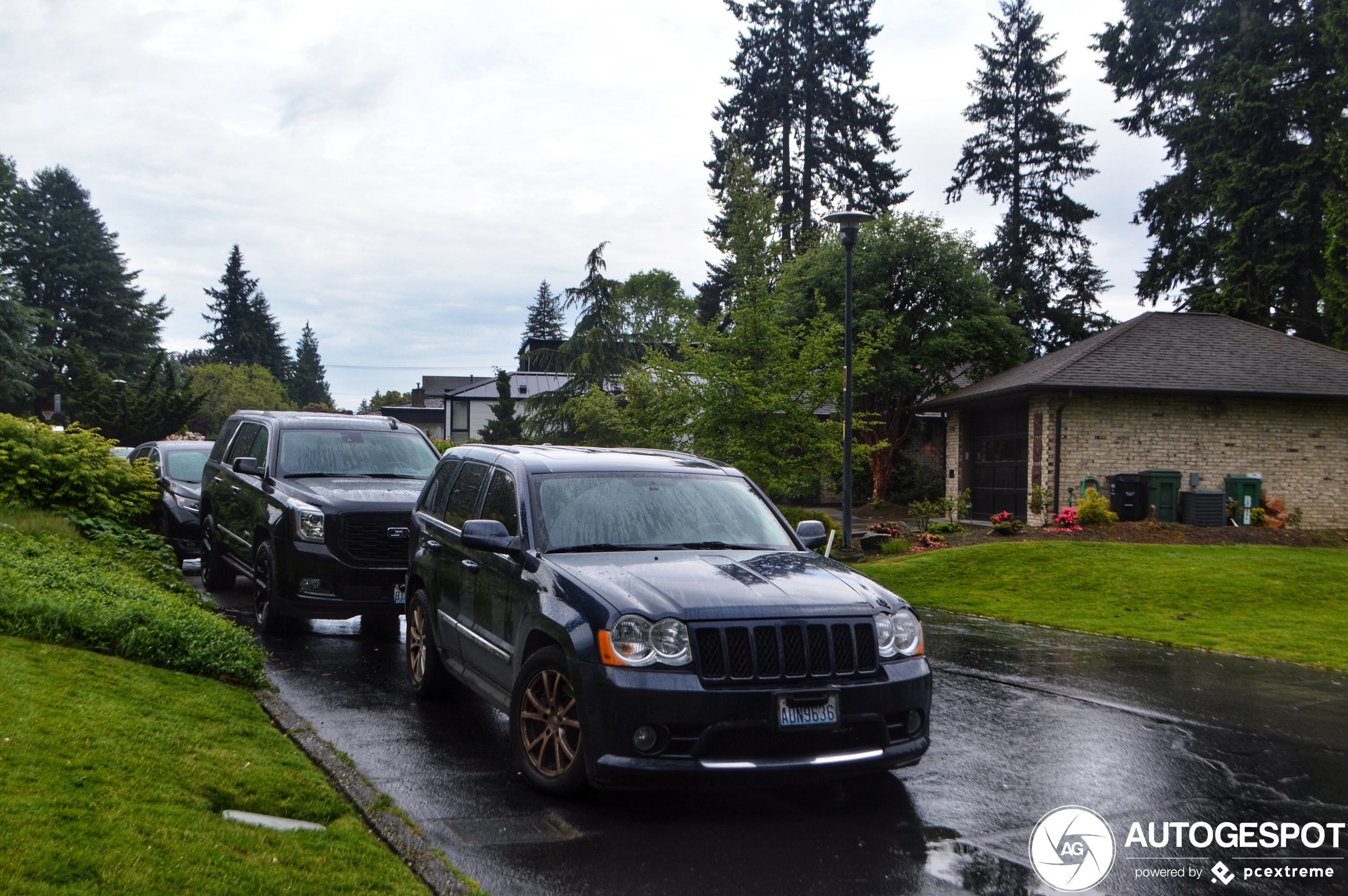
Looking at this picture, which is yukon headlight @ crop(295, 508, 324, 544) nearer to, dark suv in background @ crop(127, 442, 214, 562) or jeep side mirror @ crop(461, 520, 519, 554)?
jeep side mirror @ crop(461, 520, 519, 554)

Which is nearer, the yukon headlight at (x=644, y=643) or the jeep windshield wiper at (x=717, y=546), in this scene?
the yukon headlight at (x=644, y=643)

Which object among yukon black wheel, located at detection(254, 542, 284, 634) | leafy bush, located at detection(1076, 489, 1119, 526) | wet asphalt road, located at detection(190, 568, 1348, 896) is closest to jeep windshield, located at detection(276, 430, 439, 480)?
yukon black wheel, located at detection(254, 542, 284, 634)

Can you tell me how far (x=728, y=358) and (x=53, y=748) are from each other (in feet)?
56.0

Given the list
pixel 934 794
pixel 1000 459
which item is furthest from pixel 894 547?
pixel 934 794

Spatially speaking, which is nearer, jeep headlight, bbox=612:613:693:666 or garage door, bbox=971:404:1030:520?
jeep headlight, bbox=612:613:693:666

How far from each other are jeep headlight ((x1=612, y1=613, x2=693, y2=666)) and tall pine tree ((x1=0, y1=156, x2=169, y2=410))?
70072 mm

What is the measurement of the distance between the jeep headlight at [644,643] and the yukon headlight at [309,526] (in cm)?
513

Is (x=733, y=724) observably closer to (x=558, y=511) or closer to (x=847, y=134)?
(x=558, y=511)

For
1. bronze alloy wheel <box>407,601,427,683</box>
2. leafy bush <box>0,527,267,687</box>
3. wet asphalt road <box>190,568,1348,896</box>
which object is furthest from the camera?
bronze alloy wheel <box>407,601,427,683</box>

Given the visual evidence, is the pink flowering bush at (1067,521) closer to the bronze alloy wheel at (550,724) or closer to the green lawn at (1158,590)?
the green lawn at (1158,590)

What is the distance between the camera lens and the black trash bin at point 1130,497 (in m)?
22.1

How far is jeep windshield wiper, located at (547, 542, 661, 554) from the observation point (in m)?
5.70

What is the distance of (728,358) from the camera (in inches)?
820

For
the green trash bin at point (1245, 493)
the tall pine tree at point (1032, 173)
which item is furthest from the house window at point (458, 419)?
the green trash bin at point (1245, 493)
